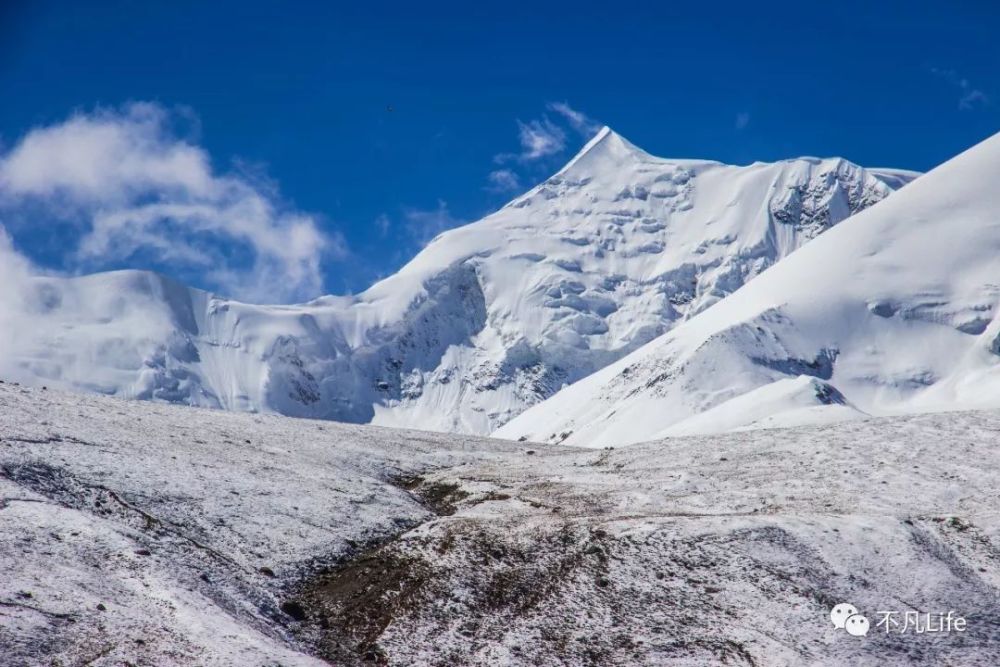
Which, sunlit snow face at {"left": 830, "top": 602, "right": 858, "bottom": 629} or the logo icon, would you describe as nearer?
the logo icon

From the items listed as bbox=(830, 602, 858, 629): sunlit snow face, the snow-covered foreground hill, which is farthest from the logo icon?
the snow-covered foreground hill

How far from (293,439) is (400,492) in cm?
901

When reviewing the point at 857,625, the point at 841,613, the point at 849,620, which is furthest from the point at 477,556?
the point at 857,625

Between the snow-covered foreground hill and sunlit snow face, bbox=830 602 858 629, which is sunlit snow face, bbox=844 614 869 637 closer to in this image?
sunlit snow face, bbox=830 602 858 629

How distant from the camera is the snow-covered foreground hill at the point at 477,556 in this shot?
21.1 meters

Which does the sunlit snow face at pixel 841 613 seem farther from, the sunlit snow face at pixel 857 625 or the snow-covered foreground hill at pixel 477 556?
the snow-covered foreground hill at pixel 477 556

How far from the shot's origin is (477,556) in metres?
25.8

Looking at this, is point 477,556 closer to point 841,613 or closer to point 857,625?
point 841,613

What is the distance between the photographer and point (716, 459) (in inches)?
1455

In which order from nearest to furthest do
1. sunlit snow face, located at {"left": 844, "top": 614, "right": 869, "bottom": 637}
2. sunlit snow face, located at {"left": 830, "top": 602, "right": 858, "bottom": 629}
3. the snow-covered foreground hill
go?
the snow-covered foreground hill
sunlit snow face, located at {"left": 844, "top": 614, "right": 869, "bottom": 637}
sunlit snow face, located at {"left": 830, "top": 602, "right": 858, "bottom": 629}

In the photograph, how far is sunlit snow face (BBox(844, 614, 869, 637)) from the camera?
22.5 meters

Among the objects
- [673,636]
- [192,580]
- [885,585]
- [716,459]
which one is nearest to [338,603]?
[192,580]

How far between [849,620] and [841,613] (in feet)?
0.90

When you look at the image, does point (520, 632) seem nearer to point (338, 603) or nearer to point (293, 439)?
point (338, 603)
